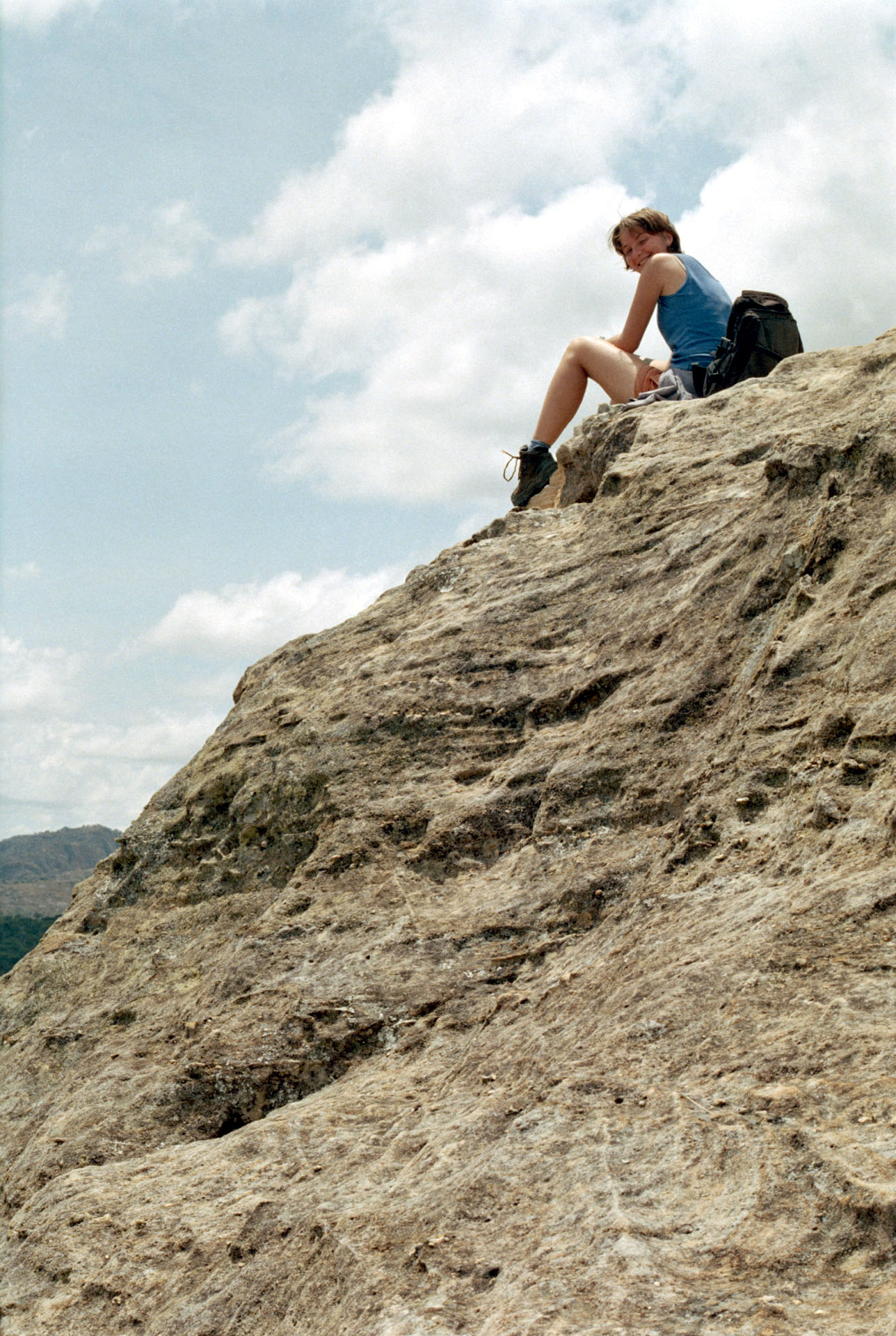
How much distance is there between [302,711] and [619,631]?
2744 millimetres

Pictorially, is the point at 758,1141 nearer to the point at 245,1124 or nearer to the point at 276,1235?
the point at 276,1235

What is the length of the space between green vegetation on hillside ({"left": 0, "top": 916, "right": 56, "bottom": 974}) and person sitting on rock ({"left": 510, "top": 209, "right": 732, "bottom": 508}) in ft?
391

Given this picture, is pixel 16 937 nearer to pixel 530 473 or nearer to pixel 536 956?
pixel 530 473

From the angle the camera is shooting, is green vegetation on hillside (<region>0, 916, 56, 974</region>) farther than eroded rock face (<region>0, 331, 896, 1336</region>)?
Yes

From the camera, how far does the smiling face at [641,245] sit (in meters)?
10.3

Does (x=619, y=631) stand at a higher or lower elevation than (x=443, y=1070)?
higher

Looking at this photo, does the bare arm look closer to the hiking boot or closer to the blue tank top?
the blue tank top

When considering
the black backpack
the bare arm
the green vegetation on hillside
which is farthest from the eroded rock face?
the green vegetation on hillside

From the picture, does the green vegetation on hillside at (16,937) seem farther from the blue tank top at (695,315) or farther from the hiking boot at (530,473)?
the blue tank top at (695,315)

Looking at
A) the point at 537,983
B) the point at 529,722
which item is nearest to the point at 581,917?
the point at 537,983

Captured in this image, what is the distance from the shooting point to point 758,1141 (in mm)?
3895

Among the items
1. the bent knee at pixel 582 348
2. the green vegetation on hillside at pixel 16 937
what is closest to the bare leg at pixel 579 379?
the bent knee at pixel 582 348

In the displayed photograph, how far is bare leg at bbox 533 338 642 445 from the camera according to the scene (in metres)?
10.4

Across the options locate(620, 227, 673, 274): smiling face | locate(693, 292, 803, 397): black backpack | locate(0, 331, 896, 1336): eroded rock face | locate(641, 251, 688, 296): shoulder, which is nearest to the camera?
locate(0, 331, 896, 1336): eroded rock face
